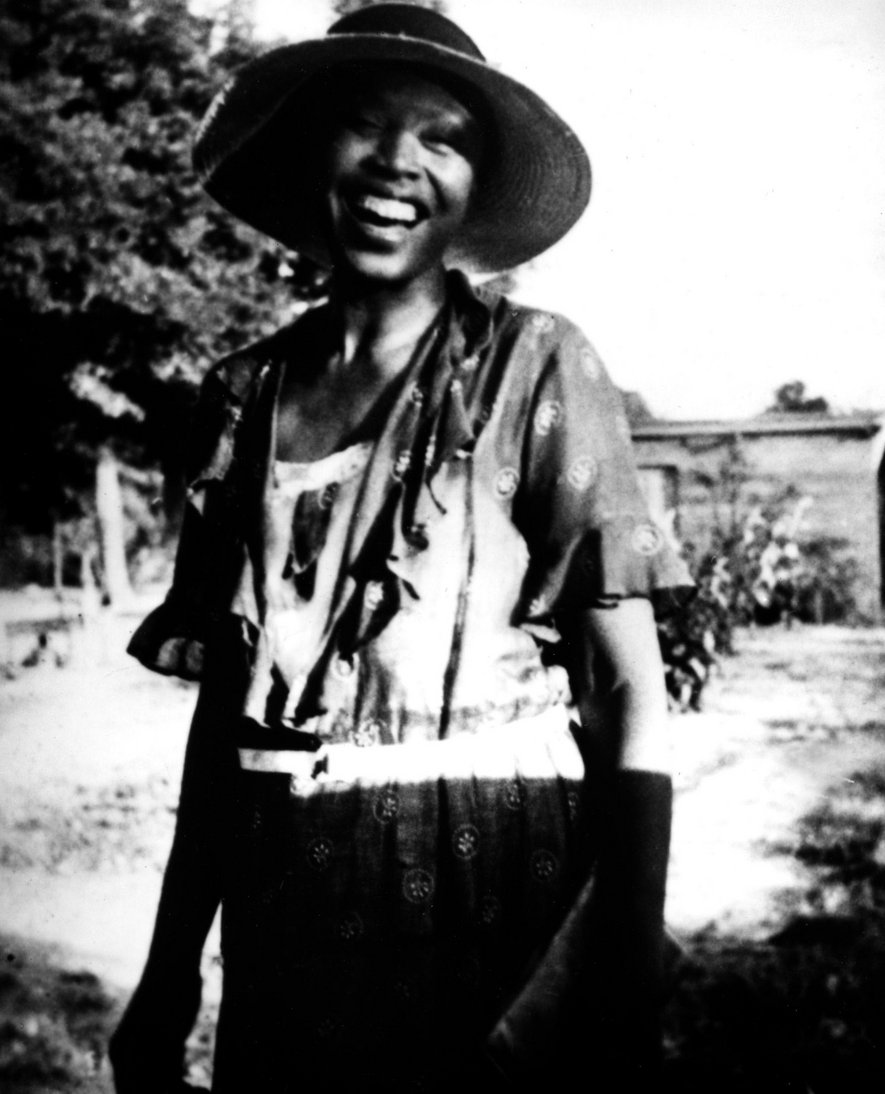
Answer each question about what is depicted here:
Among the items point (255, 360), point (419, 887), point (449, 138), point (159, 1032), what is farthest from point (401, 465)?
point (159, 1032)

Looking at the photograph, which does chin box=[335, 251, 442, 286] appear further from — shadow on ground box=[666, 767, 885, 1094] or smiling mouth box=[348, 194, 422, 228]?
shadow on ground box=[666, 767, 885, 1094]

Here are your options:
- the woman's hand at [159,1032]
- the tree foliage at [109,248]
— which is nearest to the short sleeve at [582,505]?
the tree foliage at [109,248]

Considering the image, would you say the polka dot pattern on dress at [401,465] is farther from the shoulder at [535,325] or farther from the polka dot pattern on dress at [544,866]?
the polka dot pattern on dress at [544,866]

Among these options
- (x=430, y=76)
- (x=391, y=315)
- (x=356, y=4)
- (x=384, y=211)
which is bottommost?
(x=391, y=315)

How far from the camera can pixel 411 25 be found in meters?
1.49

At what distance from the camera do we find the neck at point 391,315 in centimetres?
154

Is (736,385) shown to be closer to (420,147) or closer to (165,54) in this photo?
(420,147)

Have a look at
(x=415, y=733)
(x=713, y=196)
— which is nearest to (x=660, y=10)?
(x=713, y=196)

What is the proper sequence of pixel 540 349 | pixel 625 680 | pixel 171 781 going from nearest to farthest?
1. pixel 625 680
2. pixel 540 349
3. pixel 171 781

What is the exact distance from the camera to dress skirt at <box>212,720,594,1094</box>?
1410 millimetres

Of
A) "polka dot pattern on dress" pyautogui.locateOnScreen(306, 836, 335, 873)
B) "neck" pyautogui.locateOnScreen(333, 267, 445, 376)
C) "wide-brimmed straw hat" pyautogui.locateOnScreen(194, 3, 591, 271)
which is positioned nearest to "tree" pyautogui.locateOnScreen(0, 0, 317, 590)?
"wide-brimmed straw hat" pyautogui.locateOnScreen(194, 3, 591, 271)

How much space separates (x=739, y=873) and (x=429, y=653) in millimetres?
609

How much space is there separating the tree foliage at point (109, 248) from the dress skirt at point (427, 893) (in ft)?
2.26

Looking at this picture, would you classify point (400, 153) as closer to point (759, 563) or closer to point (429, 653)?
point (429, 653)
